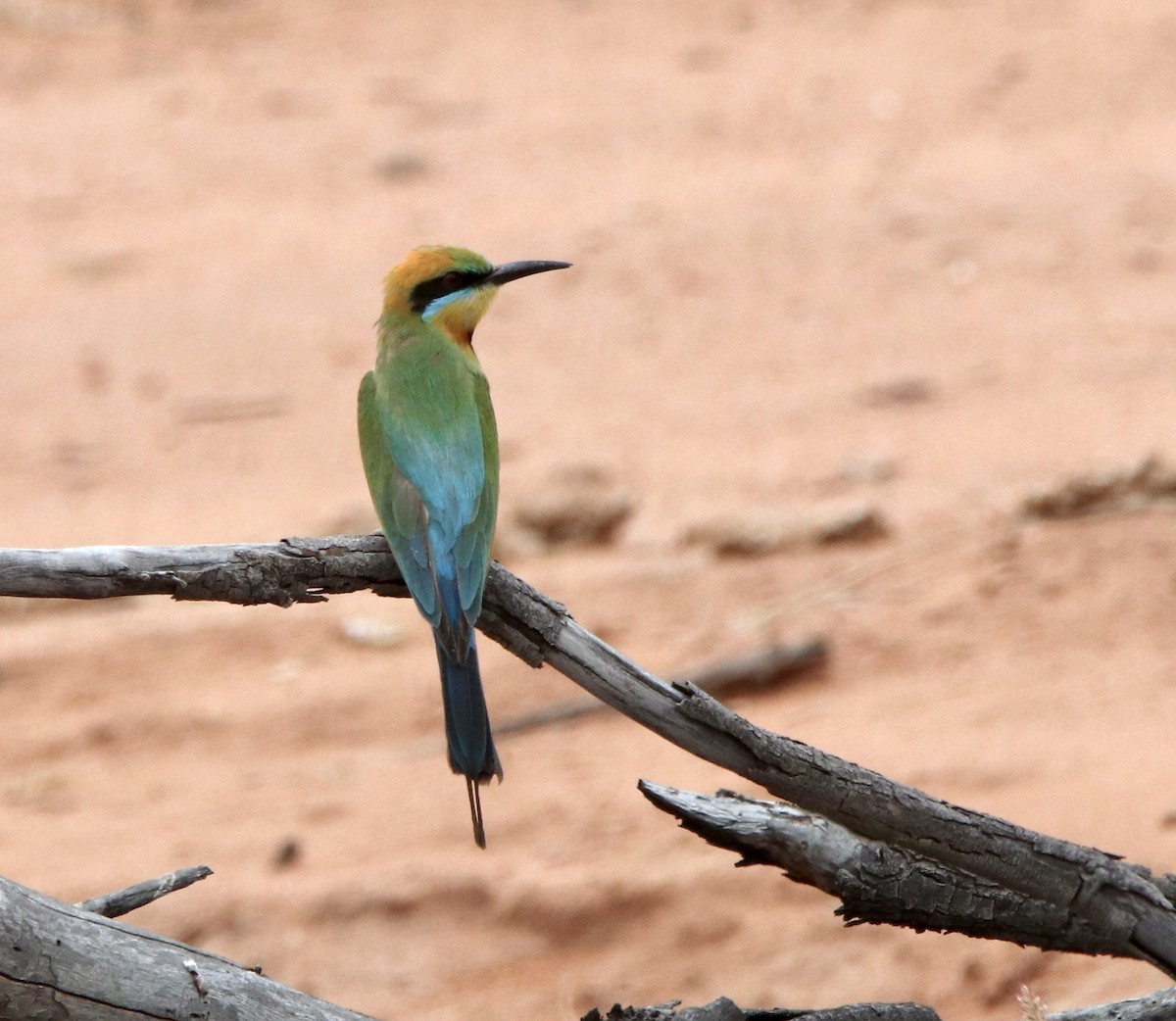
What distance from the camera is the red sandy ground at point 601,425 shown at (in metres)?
4.98

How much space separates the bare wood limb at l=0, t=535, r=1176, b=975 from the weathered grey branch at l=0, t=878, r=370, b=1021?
53cm

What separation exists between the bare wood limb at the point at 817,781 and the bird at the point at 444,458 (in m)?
0.22

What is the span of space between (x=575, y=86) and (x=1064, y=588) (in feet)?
24.6

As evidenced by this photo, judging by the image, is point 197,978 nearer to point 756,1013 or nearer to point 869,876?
point 756,1013

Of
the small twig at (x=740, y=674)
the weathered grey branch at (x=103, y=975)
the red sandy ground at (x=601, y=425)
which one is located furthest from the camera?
the small twig at (x=740, y=674)

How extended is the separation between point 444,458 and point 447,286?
751 mm

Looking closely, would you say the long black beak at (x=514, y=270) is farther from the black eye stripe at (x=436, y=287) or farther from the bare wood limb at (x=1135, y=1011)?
the bare wood limb at (x=1135, y=1011)

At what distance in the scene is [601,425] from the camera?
8.43m

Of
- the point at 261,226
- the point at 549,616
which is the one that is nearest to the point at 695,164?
the point at 261,226

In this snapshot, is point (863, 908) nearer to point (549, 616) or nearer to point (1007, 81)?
point (549, 616)

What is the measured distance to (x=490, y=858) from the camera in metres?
5.20

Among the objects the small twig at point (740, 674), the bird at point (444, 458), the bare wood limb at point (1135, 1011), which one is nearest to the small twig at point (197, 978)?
the bird at point (444, 458)

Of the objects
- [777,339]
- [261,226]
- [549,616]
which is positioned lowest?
[549,616]

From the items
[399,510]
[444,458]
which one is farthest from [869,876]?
[444,458]
